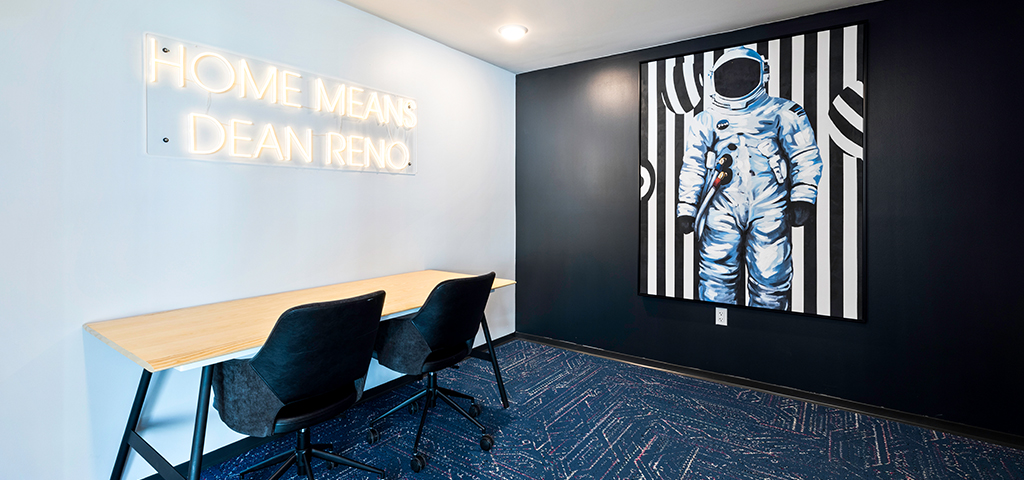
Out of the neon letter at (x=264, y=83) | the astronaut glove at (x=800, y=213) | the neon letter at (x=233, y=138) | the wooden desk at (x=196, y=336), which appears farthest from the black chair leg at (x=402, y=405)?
the astronaut glove at (x=800, y=213)

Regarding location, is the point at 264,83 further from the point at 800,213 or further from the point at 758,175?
the point at 800,213

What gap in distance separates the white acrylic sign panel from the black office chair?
3.69 feet

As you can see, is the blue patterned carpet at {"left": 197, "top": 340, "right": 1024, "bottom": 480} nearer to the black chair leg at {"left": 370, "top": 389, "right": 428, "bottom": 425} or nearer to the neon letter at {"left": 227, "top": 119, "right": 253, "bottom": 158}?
the black chair leg at {"left": 370, "top": 389, "right": 428, "bottom": 425}

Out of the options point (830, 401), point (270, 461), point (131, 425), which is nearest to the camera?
point (131, 425)

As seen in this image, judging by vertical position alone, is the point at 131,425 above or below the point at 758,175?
below

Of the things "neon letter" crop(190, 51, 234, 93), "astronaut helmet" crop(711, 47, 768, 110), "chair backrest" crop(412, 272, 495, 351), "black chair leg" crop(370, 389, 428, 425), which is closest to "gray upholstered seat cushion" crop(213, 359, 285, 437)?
"chair backrest" crop(412, 272, 495, 351)

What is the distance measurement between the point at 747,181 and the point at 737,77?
2.35 feet

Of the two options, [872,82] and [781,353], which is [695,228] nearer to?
[781,353]

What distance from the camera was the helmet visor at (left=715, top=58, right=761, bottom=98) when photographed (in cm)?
302

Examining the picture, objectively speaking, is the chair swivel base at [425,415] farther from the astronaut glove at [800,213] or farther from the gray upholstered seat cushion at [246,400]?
the astronaut glove at [800,213]

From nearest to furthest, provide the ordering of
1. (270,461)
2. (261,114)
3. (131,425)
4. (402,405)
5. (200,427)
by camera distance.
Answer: (200,427)
(131,425)
(270,461)
(261,114)
(402,405)

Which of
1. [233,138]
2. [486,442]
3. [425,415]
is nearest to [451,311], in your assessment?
[425,415]

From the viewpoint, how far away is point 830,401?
2.86 meters

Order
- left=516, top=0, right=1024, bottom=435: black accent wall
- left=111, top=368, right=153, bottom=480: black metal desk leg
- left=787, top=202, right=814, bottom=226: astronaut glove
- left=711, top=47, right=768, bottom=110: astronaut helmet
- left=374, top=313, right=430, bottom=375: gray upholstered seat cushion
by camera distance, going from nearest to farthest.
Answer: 1. left=111, top=368, right=153, bottom=480: black metal desk leg
2. left=374, top=313, right=430, bottom=375: gray upholstered seat cushion
3. left=516, top=0, right=1024, bottom=435: black accent wall
4. left=787, top=202, right=814, bottom=226: astronaut glove
5. left=711, top=47, right=768, bottom=110: astronaut helmet
